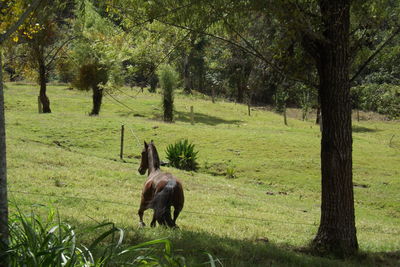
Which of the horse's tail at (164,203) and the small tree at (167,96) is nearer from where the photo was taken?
the horse's tail at (164,203)

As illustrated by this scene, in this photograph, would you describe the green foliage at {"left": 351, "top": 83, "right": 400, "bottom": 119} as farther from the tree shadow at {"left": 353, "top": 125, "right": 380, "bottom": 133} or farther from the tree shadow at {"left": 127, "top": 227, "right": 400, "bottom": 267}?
the tree shadow at {"left": 353, "top": 125, "right": 380, "bottom": 133}

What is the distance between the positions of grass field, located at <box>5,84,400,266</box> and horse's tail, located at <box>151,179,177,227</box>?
1.60 ft

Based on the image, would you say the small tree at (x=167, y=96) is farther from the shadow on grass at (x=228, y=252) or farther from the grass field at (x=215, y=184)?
the shadow on grass at (x=228, y=252)

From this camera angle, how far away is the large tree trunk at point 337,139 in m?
8.70

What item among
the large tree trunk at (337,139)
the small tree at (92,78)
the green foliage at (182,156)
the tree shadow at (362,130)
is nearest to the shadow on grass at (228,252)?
the large tree trunk at (337,139)

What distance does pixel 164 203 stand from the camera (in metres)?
8.66

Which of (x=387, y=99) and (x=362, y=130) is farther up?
(x=387, y=99)

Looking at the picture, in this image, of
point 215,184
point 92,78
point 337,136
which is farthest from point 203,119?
point 337,136

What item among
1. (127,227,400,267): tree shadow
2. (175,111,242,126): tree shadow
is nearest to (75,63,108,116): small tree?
(175,111,242,126): tree shadow

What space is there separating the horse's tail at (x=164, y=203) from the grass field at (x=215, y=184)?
487 millimetres

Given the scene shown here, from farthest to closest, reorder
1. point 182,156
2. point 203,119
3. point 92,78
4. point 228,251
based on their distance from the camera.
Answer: point 203,119 < point 92,78 < point 182,156 < point 228,251

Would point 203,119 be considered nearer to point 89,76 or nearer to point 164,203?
point 89,76

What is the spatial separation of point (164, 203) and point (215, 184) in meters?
11.3

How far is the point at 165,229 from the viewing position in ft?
27.5
